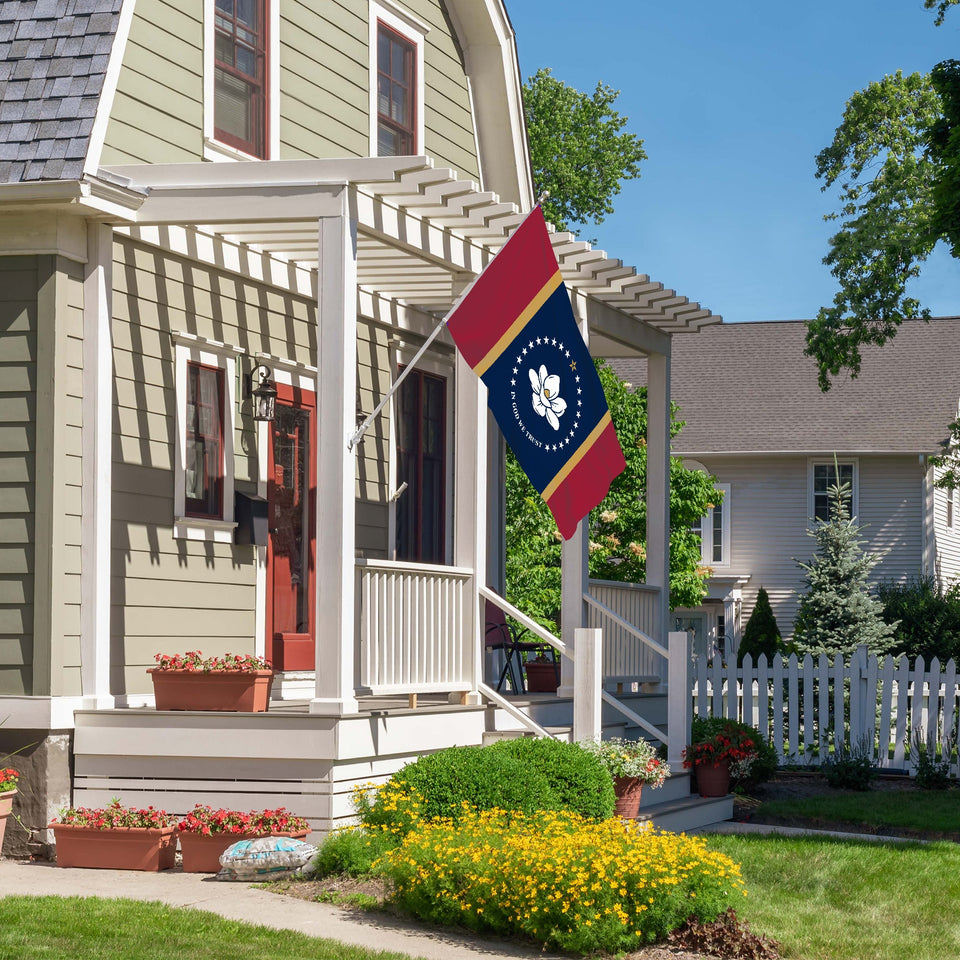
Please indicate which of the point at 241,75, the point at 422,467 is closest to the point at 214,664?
the point at 241,75

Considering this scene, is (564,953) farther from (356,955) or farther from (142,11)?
(142,11)

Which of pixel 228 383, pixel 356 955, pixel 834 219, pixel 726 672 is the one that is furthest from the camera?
pixel 834 219

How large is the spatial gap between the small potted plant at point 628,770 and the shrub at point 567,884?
9.00 feet

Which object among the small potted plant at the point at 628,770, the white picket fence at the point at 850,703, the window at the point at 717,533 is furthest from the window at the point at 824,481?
the small potted plant at the point at 628,770

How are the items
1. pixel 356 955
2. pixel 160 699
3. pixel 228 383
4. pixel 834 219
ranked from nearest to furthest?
pixel 356 955, pixel 160 699, pixel 228 383, pixel 834 219

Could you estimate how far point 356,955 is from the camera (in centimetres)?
678

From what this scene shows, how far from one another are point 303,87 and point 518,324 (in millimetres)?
3509

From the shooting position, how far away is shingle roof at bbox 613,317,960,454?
31.7 metres

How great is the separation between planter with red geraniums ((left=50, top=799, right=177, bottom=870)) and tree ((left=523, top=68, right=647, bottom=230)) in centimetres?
2742

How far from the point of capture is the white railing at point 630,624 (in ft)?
44.8

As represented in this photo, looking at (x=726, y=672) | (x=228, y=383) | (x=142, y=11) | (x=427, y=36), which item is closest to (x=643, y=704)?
(x=726, y=672)

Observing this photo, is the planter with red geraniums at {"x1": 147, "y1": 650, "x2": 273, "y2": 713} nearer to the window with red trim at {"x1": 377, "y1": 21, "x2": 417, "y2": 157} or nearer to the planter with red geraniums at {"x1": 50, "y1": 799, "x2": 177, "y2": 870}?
the planter with red geraniums at {"x1": 50, "y1": 799, "x2": 177, "y2": 870}

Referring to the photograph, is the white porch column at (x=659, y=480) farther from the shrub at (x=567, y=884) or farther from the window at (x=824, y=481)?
the window at (x=824, y=481)

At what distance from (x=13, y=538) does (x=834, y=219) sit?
1961 cm
